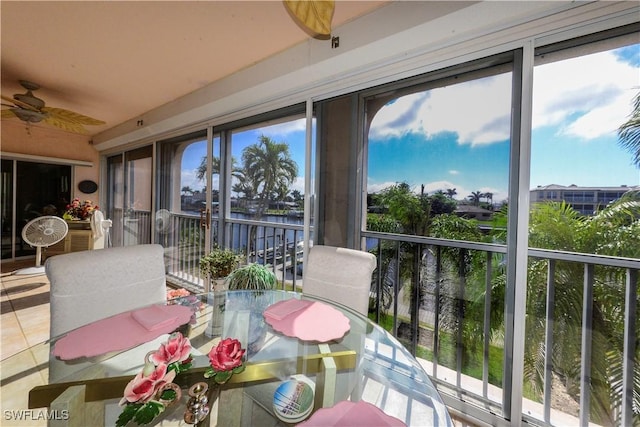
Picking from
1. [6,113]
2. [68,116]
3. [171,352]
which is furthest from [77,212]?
[171,352]

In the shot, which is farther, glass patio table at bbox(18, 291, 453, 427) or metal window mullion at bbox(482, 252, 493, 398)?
metal window mullion at bbox(482, 252, 493, 398)

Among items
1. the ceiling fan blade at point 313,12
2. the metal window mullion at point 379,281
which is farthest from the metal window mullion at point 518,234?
the ceiling fan blade at point 313,12

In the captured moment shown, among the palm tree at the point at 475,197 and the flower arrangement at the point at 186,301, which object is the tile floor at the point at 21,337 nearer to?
the flower arrangement at the point at 186,301

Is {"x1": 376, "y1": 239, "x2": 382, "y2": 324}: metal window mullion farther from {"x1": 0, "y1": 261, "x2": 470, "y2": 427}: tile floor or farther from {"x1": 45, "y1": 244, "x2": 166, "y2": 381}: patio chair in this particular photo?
{"x1": 45, "y1": 244, "x2": 166, "y2": 381}: patio chair

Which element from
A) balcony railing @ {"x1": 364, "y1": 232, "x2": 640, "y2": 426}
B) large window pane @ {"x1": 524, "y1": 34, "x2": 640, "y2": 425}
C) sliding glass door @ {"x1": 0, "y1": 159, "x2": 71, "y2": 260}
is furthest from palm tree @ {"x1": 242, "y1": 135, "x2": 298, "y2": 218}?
sliding glass door @ {"x1": 0, "y1": 159, "x2": 71, "y2": 260}

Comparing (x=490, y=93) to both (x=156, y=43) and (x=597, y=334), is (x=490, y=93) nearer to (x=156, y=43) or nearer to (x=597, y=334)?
(x=597, y=334)

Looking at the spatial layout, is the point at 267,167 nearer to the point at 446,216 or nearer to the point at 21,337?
the point at 446,216
